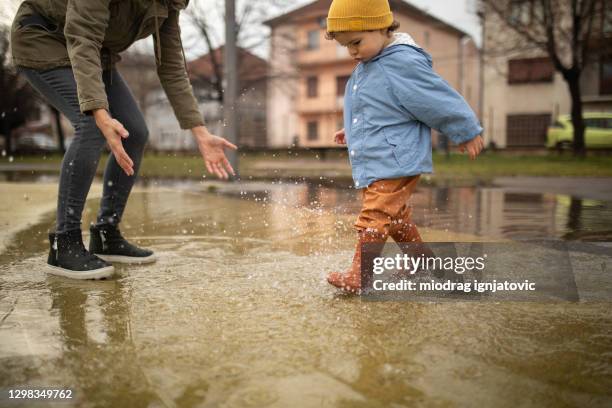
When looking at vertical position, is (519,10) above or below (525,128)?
above

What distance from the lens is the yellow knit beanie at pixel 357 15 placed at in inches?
88.7

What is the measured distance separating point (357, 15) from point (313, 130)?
3632cm

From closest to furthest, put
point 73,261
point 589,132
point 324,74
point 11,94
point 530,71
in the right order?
point 73,261 < point 11,94 < point 589,132 < point 530,71 < point 324,74

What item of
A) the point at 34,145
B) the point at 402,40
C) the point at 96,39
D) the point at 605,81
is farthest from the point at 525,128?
the point at 96,39

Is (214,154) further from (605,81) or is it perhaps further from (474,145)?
(605,81)

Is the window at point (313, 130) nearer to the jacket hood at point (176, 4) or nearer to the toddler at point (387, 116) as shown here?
the jacket hood at point (176, 4)

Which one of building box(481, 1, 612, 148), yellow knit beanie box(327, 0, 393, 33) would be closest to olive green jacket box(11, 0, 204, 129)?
yellow knit beanie box(327, 0, 393, 33)

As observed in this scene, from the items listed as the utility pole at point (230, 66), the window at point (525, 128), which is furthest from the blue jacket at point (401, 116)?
the window at point (525, 128)

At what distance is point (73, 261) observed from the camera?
2631 mm

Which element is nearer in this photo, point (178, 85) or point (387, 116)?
point (387, 116)

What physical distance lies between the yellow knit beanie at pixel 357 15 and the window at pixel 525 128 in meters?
29.4

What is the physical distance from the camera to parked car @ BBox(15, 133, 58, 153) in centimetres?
2755

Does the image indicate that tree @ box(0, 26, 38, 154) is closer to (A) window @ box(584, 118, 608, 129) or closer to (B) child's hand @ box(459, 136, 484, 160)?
(B) child's hand @ box(459, 136, 484, 160)

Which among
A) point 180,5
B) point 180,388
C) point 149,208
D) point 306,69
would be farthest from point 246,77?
point 180,388
